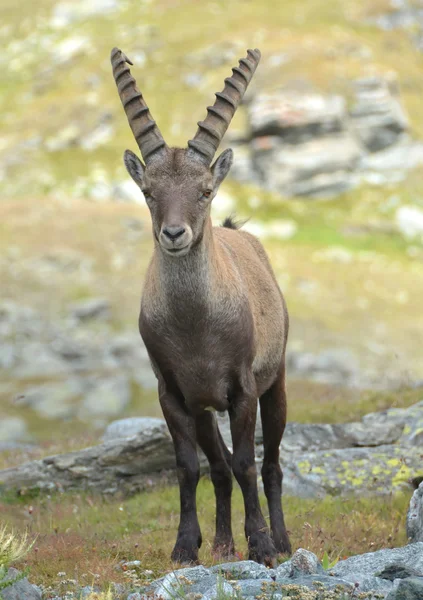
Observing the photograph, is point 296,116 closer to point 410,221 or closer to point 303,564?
point 410,221

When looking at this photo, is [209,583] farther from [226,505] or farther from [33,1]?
[33,1]

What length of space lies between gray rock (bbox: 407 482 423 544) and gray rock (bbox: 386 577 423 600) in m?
2.75

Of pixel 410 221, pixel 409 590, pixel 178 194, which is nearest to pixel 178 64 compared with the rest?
pixel 410 221

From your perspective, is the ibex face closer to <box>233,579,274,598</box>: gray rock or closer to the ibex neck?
the ibex neck

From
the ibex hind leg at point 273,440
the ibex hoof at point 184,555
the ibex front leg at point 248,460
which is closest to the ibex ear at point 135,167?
the ibex front leg at point 248,460

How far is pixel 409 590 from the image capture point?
5.36 meters

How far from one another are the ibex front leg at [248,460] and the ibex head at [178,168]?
1675 millimetres

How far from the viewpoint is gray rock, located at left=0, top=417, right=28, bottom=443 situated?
2162 cm

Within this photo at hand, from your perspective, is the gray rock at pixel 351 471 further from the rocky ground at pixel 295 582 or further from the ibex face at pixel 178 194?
the ibex face at pixel 178 194

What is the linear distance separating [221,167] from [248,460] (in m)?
2.95

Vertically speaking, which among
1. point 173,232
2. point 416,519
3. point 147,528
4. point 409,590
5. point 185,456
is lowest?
point 409,590

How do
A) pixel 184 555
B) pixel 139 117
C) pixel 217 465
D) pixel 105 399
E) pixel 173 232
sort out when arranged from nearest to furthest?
pixel 173 232 < pixel 184 555 < pixel 139 117 < pixel 217 465 < pixel 105 399

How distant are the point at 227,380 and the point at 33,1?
98.3m

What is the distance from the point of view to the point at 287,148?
56.1 m
